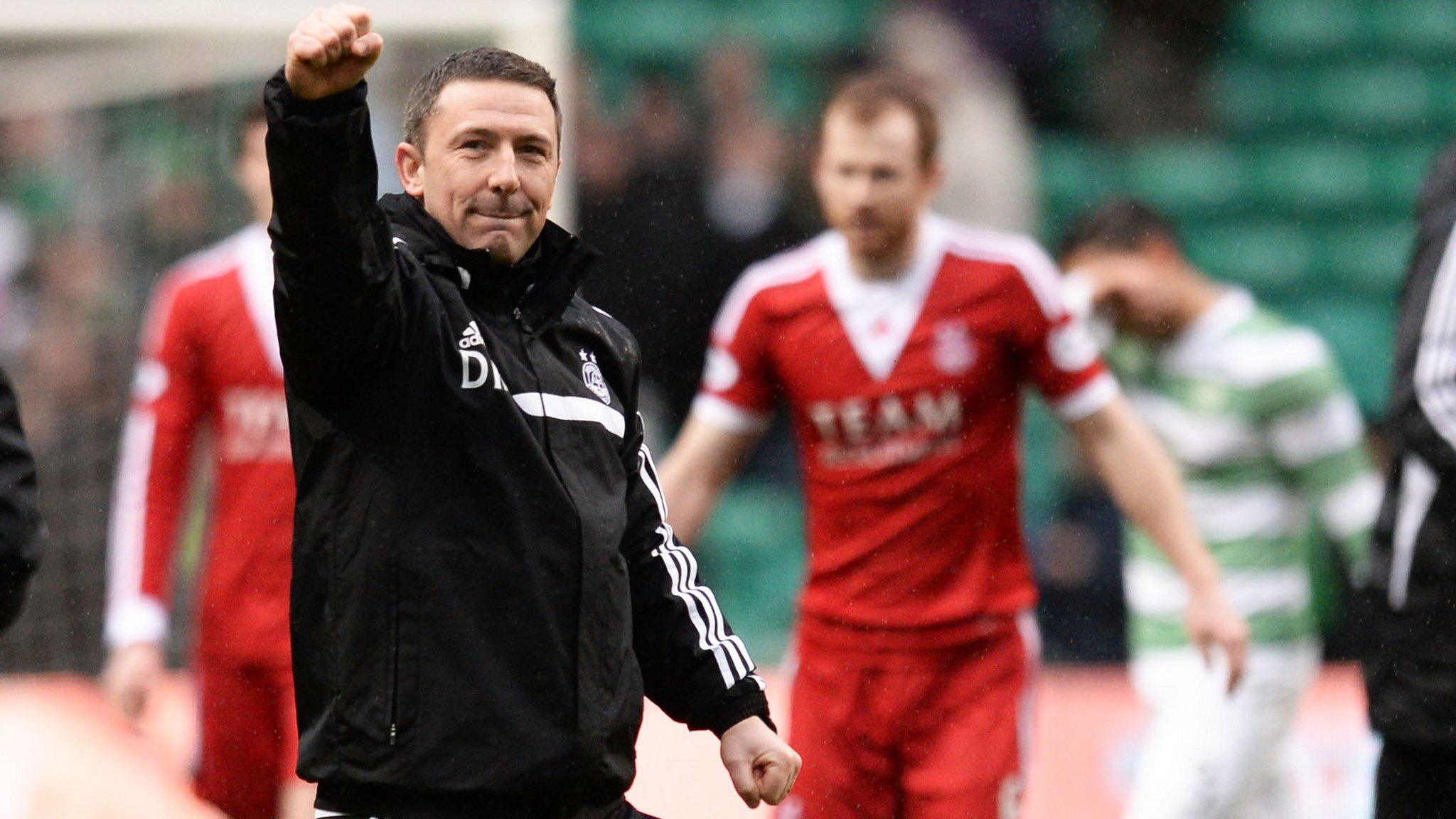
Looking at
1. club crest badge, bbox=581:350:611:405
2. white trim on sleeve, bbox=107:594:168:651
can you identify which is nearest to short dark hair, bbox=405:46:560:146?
club crest badge, bbox=581:350:611:405

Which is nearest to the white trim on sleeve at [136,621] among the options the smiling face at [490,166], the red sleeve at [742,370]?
the red sleeve at [742,370]

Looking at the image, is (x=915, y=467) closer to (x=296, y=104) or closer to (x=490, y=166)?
(x=490, y=166)

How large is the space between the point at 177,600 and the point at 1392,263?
653cm

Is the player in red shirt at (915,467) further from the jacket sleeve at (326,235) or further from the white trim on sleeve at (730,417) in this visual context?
the jacket sleeve at (326,235)

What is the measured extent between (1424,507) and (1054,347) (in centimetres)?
116

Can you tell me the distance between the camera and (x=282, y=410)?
5.12 meters

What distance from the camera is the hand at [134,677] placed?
496 centimetres

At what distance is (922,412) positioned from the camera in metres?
4.77

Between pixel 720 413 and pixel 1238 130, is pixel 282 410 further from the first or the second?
pixel 1238 130

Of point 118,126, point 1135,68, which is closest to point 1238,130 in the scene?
point 1135,68

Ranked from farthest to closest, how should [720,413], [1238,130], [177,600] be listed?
[1238,130], [177,600], [720,413]

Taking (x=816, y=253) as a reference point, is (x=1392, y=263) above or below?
below

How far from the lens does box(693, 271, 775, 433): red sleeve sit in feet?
16.3

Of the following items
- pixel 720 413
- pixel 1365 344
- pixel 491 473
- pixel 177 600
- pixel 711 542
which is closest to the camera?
pixel 491 473
